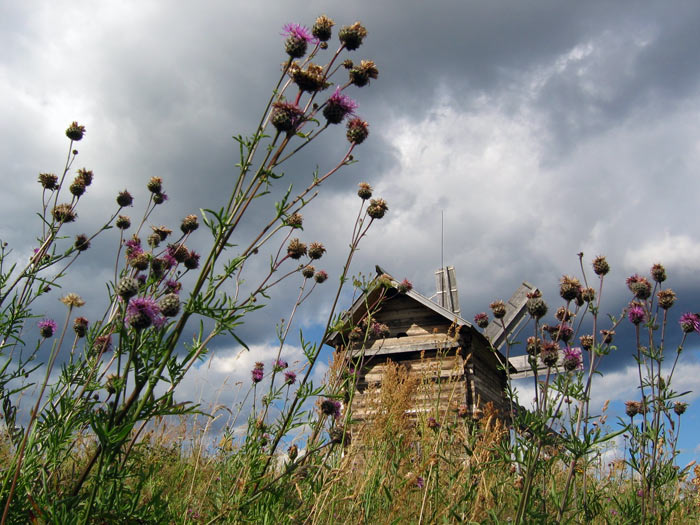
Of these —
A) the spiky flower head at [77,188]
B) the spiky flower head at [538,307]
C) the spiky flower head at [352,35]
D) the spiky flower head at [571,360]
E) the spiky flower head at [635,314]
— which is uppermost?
the spiky flower head at [352,35]

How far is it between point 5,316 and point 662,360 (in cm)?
523

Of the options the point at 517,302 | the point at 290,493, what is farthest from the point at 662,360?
the point at 517,302

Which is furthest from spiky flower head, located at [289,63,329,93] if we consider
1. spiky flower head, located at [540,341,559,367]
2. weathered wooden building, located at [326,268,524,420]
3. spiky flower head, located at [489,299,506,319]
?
weathered wooden building, located at [326,268,524,420]

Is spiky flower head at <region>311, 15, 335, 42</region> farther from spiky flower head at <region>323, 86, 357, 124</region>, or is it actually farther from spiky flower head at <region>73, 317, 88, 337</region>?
spiky flower head at <region>73, 317, 88, 337</region>

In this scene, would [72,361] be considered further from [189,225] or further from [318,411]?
[318,411]

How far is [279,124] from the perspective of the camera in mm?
2277

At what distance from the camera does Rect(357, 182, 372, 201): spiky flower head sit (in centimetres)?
394

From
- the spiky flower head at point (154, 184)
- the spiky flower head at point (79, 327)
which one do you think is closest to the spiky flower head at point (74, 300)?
the spiky flower head at point (79, 327)

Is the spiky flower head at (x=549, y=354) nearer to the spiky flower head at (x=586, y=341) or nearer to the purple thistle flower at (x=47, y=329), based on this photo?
the spiky flower head at (x=586, y=341)

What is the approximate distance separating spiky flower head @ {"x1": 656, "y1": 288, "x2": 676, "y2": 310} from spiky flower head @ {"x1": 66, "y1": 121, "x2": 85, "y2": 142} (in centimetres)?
587

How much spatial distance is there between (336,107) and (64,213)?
2.88 m

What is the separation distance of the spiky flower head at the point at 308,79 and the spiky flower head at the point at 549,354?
2405 mm

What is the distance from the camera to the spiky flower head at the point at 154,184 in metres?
4.38

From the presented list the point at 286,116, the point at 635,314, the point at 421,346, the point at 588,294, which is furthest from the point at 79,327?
the point at 421,346
